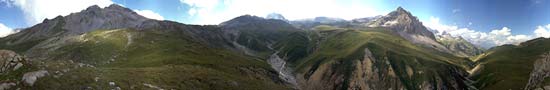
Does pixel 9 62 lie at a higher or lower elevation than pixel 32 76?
higher

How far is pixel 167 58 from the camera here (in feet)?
583

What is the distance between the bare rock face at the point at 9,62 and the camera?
203 feet

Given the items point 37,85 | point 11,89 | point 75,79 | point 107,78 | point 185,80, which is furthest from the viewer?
point 185,80

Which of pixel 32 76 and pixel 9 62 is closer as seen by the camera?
pixel 32 76

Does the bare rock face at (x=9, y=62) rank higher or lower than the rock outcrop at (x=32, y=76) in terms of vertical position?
higher

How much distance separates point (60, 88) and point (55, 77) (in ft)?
8.51

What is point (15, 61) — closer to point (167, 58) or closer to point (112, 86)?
point (112, 86)

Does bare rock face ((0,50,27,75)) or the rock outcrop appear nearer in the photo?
the rock outcrop

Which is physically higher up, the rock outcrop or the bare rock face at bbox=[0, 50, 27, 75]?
the bare rock face at bbox=[0, 50, 27, 75]

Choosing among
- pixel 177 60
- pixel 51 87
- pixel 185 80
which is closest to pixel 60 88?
pixel 51 87

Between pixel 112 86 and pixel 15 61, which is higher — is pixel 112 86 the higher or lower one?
the lower one

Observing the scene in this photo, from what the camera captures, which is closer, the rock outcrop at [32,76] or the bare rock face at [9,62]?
the rock outcrop at [32,76]

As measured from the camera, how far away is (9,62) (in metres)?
62.9

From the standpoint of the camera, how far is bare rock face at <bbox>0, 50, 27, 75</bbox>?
61750 millimetres
